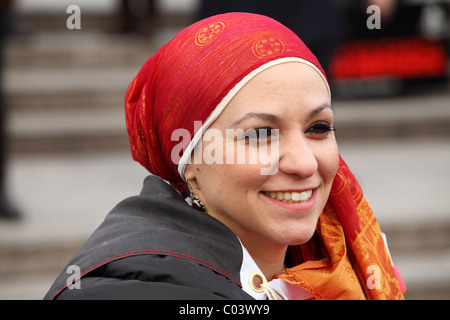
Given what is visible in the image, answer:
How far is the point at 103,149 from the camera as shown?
22.5 feet

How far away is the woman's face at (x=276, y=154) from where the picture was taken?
1.65 metres

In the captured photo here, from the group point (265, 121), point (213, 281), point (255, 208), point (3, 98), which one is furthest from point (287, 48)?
point (3, 98)

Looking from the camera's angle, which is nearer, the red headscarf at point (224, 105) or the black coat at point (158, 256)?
the black coat at point (158, 256)

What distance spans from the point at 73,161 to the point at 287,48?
5.12 meters

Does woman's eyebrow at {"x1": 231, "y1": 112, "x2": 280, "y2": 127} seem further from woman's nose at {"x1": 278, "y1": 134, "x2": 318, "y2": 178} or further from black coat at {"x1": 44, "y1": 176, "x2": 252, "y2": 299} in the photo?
black coat at {"x1": 44, "y1": 176, "x2": 252, "y2": 299}

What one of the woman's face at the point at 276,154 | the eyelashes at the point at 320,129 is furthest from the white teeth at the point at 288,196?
the eyelashes at the point at 320,129

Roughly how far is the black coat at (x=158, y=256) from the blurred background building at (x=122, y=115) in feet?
8.63

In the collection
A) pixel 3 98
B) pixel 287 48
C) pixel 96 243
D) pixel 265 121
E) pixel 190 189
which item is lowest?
pixel 96 243

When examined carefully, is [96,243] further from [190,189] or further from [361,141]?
[361,141]

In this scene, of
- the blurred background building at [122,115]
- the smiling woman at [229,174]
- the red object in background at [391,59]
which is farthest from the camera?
the red object in background at [391,59]

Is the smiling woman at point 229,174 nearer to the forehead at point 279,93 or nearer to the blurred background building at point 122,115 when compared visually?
the forehead at point 279,93

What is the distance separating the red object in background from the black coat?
6.45 m

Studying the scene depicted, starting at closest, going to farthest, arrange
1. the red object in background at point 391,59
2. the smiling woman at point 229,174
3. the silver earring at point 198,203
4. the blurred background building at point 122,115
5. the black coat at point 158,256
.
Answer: the black coat at point 158,256 < the smiling woman at point 229,174 < the silver earring at point 198,203 < the blurred background building at point 122,115 < the red object in background at point 391,59

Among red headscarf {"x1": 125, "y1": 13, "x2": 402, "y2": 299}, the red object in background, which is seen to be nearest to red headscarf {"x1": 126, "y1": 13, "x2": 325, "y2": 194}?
red headscarf {"x1": 125, "y1": 13, "x2": 402, "y2": 299}
